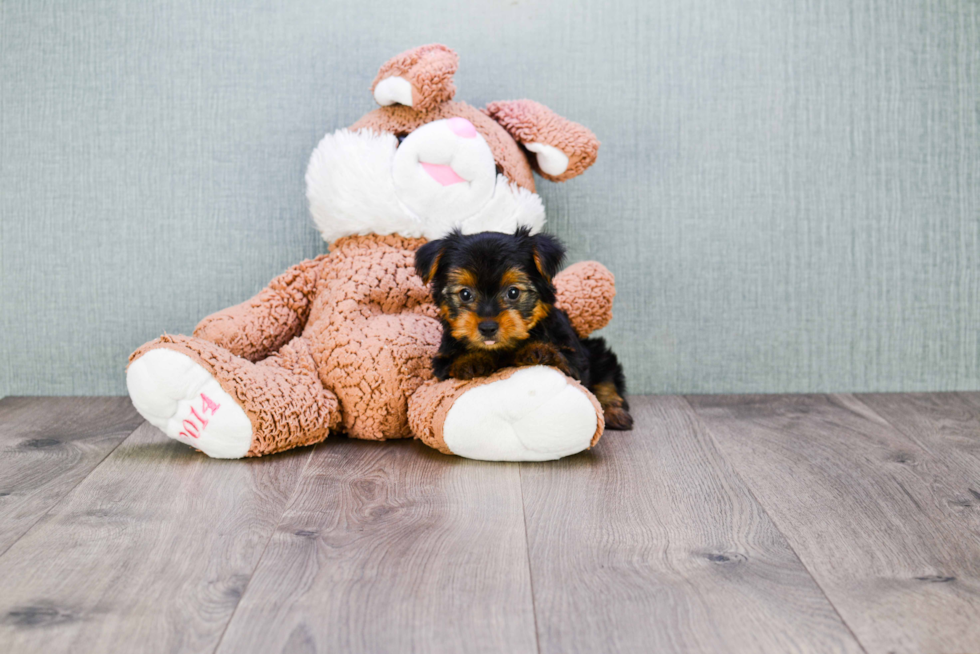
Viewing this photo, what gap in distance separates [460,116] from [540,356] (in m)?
0.68

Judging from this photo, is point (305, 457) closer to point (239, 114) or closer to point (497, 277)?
point (497, 277)

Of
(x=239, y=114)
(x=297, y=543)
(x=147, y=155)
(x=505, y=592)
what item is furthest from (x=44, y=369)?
(x=505, y=592)

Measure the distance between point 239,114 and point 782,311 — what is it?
165 cm

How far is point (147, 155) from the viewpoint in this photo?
2.25 metres

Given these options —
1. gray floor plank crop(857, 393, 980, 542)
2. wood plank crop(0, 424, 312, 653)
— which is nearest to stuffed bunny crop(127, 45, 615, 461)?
wood plank crop(0, 424, 312, 653)

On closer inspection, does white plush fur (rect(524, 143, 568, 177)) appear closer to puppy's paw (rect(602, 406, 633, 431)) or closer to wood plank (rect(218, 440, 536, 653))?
puppy's paw (rect(602, 406, 633, 431))

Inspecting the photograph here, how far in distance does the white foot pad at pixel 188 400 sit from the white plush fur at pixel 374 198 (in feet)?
1.75

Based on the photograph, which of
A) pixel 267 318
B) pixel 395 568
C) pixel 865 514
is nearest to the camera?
pixel 395 568

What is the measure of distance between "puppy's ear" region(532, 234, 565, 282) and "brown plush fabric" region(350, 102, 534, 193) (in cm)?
41

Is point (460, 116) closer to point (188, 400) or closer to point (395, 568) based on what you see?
point (188, 400)

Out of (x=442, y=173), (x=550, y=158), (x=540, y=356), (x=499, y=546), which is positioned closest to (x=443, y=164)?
(x=442, y=173)

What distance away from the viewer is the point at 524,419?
5.39 ft

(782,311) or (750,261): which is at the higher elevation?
(750,261)

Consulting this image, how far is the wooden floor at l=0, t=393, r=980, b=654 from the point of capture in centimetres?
105
